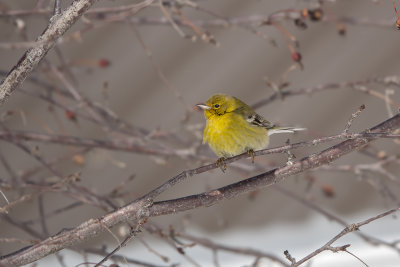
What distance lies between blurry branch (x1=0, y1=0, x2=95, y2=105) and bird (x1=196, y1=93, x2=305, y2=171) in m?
1.08

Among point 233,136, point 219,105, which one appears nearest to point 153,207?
point 233,136

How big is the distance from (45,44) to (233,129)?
122 centimetres

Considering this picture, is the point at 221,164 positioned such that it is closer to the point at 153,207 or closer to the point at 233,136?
the point at 153,207

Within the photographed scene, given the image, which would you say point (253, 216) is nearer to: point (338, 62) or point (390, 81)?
point (338, 62)

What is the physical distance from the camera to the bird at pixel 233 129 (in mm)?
2229

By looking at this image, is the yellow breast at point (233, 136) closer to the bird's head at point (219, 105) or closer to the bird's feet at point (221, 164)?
the bird's head at point (219, 105)

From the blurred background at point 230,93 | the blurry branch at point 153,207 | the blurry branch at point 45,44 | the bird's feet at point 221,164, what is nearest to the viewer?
the blurry branch at point 45,44

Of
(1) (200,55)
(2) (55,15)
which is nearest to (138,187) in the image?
(1) (200,55)

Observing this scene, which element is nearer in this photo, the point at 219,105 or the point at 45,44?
the point at 45,44

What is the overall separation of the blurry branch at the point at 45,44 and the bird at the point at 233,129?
1.08 meters

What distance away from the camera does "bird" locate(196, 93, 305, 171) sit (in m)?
2.23

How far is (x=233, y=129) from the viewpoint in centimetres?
228

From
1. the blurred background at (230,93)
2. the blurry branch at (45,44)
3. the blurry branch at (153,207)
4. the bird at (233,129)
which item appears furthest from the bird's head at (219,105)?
the blurry branch at (45,44)

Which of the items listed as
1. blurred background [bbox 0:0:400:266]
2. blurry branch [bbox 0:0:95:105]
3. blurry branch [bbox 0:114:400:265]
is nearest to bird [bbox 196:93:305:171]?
blurred background [bbox 0:0:400:266]
